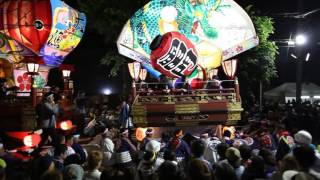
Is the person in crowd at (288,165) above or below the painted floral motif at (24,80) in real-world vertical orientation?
below

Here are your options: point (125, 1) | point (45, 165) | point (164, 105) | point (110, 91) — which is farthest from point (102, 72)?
point (45, 165)

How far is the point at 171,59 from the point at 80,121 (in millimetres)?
5579

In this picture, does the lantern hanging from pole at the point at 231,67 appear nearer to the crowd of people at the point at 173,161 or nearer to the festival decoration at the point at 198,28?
the festival decoration at the point at 198,28

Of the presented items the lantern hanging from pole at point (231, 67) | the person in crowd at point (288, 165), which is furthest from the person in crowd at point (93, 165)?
the lantern hanging from pole at point (231, 67)

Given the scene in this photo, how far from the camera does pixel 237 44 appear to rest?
14.9m

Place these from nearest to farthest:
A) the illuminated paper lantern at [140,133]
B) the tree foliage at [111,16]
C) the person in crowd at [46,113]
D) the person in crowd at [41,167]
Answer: the person in crowd at [41,167] → the person in crowd at [46,113] → the illuminated paper lantern at [140,133] → the tree foliage at [111,16]

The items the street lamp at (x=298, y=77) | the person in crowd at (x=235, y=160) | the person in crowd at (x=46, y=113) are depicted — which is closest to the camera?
the person in crowd at (x=235, y=160)

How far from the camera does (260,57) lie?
836 inches

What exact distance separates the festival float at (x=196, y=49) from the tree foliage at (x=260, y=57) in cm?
544

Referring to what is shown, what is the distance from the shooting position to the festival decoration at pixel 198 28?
14469 millimetres

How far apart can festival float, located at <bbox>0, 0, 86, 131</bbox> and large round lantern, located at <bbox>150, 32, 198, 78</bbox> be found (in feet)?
15.2

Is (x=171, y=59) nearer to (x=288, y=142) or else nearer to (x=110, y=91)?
(x=288, y=142)

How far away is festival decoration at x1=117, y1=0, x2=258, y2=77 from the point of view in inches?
570

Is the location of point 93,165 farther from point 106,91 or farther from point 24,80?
point 106,91
